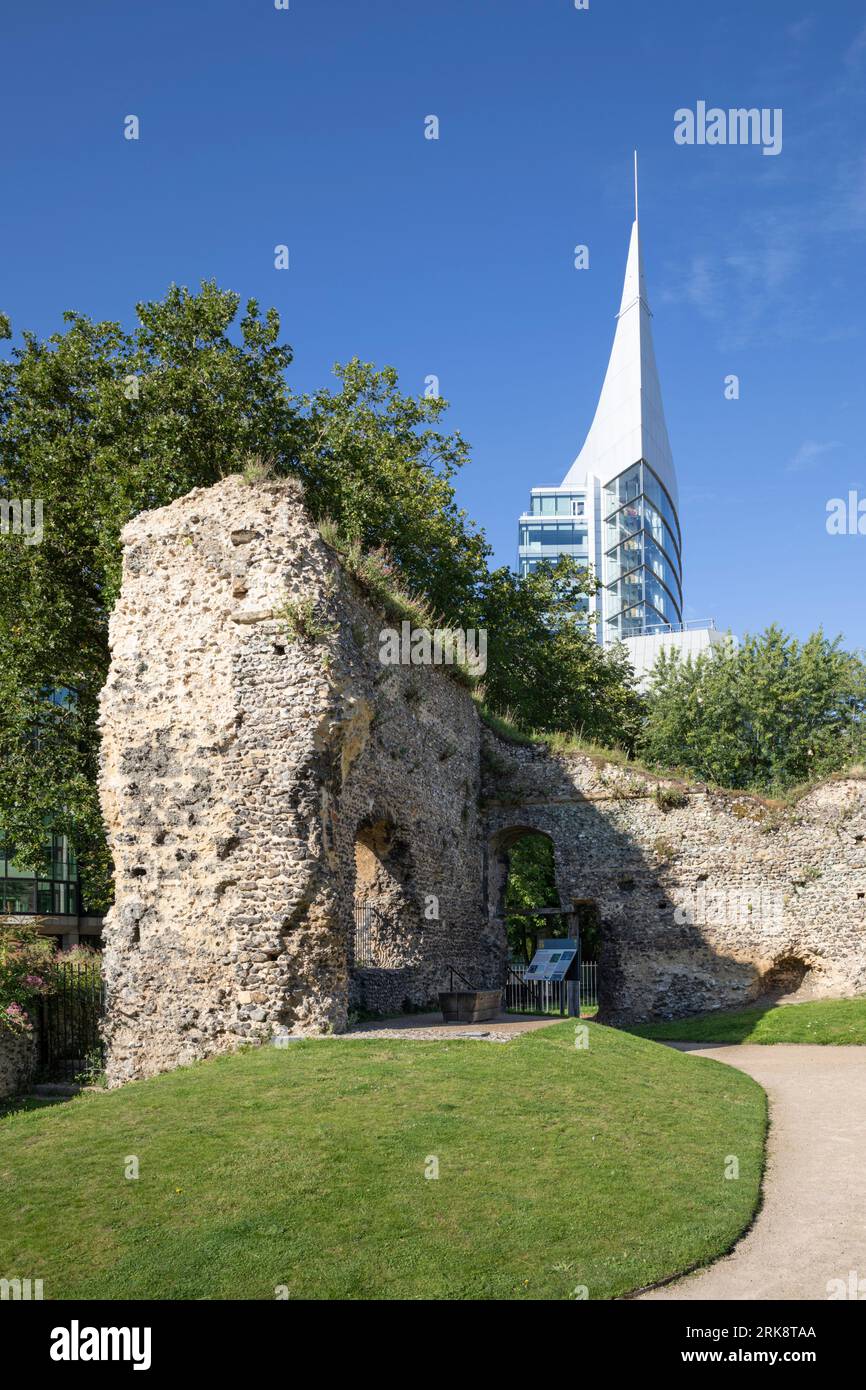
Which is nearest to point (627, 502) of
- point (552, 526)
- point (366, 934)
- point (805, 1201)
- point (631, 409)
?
point (631, 409)

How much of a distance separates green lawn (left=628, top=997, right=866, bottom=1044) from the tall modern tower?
8147cm

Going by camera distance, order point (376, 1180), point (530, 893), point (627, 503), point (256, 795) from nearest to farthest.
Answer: point (376, 1180), point (256, 795), point (530, 893), point (627, 503)

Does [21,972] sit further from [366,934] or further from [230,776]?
[366,934]

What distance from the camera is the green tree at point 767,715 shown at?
37969 mm

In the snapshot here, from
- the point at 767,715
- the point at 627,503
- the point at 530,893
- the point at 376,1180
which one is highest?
the point at 627,503

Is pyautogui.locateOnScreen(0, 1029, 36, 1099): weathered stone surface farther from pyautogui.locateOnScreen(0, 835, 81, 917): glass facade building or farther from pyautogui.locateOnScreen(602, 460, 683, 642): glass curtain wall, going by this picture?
pyautogui.locateOnScreen(602, 460, 683, 642): glass curtain wall

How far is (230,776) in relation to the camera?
14.9 metres

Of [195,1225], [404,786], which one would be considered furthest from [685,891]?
[195,1225]

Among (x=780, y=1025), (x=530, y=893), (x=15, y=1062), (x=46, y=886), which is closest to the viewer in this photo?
(x=15, y=1062)

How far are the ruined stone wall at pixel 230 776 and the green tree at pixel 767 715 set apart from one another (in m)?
23.7

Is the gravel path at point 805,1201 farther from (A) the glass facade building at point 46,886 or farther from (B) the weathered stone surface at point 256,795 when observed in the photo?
(A) the glass facade building at point 46,886

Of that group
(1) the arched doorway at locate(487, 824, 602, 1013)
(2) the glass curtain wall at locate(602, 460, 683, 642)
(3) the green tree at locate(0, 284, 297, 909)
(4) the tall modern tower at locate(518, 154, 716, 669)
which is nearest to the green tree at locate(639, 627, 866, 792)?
(1) the arched doorway at locate(487, 824, 602, 1013)

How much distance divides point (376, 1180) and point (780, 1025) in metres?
15.5
